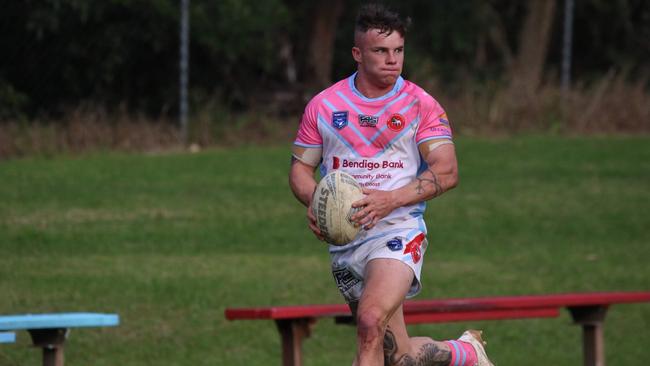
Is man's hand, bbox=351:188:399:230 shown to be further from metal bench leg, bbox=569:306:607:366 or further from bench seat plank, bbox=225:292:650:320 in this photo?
metal bench leg, bbox=569:306:607:366

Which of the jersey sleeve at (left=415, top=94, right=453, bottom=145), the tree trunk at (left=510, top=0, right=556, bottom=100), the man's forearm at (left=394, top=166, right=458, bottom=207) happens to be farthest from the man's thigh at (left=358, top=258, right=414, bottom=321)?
the tree trunk at (left=510, top=0, right=556, bottom=100)

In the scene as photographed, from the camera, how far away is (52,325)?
6.91 m

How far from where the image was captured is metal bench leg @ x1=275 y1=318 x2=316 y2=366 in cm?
761

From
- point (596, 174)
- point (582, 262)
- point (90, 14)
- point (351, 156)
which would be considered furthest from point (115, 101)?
point (351, 156)

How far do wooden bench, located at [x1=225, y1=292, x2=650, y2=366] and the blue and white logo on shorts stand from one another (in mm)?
1141

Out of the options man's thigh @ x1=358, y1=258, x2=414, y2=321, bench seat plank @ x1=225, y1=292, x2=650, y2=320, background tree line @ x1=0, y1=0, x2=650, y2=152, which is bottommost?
bench seat plank @ x1=225, y1=292, x2=650, y2=320

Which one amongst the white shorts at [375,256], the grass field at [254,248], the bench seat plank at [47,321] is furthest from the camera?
the grass field at [254,248]

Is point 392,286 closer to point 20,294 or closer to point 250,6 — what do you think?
point 20,294

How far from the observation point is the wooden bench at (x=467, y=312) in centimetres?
741

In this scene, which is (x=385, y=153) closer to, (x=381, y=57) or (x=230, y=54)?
(x=381, y=57)

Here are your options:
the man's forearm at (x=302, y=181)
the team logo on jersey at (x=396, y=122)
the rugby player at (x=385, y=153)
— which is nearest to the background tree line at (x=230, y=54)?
the man's forearm at (x=302, y=181)

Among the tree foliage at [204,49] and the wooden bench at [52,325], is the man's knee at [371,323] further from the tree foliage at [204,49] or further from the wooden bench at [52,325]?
the tree foliage at [204,49]

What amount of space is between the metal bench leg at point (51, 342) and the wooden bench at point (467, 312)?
95cm

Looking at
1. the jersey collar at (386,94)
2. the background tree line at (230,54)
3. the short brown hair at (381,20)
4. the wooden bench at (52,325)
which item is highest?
the background tree line at (230,54)
